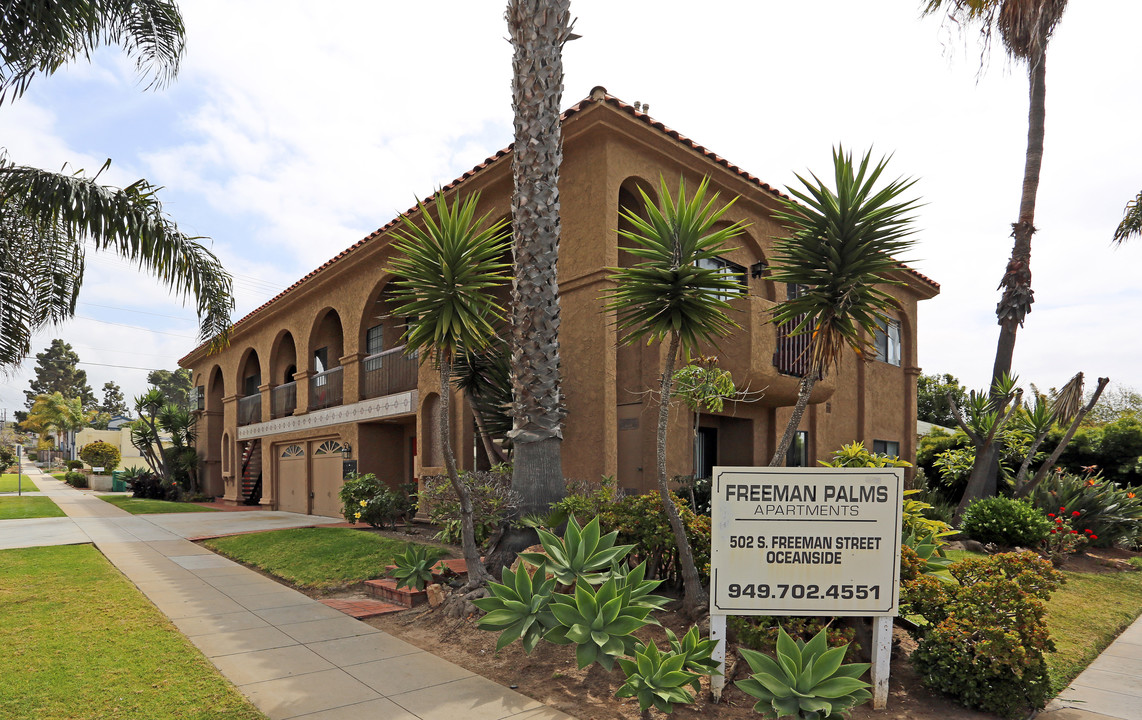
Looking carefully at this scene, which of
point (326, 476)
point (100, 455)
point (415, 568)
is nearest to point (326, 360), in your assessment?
point (326, 476)

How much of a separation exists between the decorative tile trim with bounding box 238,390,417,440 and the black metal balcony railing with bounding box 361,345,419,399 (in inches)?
11.5

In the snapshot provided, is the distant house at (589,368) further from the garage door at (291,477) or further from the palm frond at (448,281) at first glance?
the palm frond at (448,281)

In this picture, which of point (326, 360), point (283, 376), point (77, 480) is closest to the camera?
point (326, 360)

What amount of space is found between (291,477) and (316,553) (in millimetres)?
12074

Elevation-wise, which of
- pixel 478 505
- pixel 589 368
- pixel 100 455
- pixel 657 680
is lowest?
pixel 100 455

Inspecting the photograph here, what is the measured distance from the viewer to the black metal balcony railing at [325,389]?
1980 centimetres

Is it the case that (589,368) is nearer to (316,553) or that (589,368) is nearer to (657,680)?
(316,553)

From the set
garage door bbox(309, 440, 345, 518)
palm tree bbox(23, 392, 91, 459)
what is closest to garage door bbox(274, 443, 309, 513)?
garage door bbox(309, 440, 345, 518)

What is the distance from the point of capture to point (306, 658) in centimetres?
642

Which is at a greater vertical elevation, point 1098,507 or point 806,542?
point 806,542

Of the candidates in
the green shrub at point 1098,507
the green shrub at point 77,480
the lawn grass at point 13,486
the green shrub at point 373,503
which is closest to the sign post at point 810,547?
the green shrub at point 373,503

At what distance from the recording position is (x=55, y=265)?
10.2 metres

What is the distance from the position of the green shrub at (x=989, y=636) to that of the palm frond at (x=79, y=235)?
10.2 metres

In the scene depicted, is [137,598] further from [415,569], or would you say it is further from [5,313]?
[5,313]
